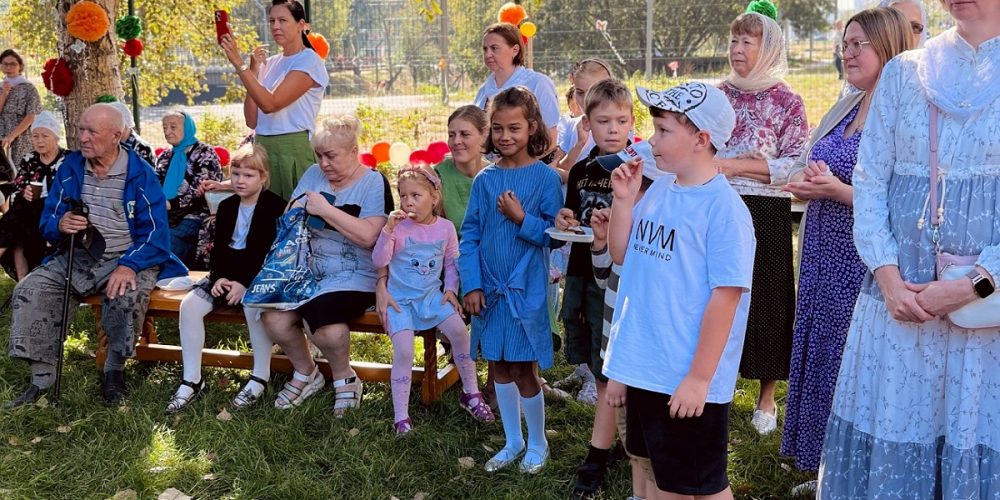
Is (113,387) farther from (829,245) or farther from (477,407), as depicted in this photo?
(829,245)

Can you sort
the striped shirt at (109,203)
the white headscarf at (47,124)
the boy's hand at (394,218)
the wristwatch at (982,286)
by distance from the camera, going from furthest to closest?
1. the white headscarf at (47,124)
2. the striped shirt at (109,203)
3. the boy's hand at (394,218)
4. the wristwatch at (982,286)

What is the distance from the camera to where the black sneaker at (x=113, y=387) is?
4680 mm

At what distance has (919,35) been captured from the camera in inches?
141

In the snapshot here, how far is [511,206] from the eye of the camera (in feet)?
12.1

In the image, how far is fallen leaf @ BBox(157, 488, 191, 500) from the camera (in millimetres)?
3658

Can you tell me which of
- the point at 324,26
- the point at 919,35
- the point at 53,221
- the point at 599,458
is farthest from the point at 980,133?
the point at 324,26

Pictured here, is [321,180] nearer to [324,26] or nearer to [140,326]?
[140,326]

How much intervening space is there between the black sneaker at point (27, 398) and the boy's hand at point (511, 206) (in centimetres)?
265

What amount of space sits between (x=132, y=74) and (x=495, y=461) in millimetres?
6274

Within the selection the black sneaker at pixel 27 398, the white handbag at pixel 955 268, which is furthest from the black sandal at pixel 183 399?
the white handbag at pixel 955 268

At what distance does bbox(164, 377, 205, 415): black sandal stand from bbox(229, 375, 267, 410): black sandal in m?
0.19

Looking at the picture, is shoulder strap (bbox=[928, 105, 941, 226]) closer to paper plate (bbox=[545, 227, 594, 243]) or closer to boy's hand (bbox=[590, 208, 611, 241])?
boy's hand (bbox=[590, 208, 611, 241])

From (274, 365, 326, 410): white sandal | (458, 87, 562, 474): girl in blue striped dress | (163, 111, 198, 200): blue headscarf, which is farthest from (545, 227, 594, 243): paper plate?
(163, 111, 198, 200): blue headscarf

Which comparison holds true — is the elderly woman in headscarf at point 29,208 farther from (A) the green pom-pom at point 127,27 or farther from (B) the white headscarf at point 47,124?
(A) the green pom-pom at point 127,27
